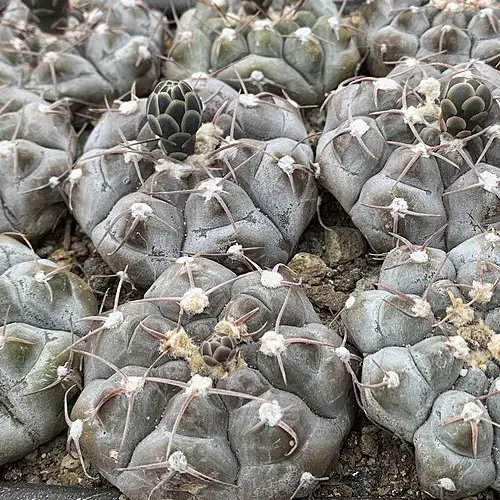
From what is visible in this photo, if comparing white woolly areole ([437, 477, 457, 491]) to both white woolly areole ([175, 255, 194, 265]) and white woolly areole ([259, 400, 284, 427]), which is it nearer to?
white woolly areole ([259, 400, 284, 427])

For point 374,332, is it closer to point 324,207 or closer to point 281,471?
point 281,471

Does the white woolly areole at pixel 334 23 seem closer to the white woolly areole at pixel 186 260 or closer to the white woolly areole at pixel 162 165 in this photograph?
the white woolly areole at pixel 162 165

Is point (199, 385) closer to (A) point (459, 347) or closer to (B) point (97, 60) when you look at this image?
(A) point (459, 347)

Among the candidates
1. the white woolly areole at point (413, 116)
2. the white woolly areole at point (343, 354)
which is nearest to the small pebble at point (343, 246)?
the white woolly areole at point (413, 116)

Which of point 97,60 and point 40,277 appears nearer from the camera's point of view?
point 40,277

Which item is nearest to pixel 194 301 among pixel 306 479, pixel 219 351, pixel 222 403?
pixel 219 351

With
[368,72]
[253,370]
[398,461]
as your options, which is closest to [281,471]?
[253,370]

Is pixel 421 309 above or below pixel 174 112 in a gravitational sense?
below
